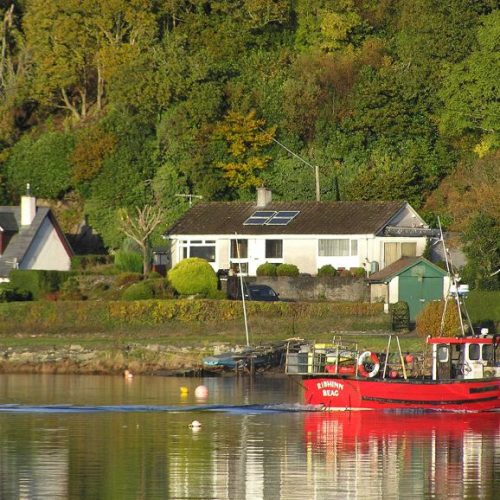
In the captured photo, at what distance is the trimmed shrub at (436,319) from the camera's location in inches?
2790

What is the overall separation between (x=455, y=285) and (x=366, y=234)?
30430mm

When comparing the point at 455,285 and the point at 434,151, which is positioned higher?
the point at 434,151

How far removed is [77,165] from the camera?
10631 centimetres

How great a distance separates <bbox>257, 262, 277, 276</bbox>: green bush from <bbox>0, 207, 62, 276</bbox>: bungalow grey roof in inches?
526

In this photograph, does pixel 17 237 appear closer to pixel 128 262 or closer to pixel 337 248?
pixel 128 262

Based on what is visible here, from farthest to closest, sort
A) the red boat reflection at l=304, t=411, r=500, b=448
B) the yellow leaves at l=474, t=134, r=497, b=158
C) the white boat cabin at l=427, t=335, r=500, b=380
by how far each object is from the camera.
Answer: the yellow leaves at l=474, t=134, r=497, b=158
the white boat cabin at l=427, t=335, r=500, b=380
the red boat reflection at l=304, t=411, r=500, b=448

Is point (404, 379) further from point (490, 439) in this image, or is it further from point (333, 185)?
point (333, 185)

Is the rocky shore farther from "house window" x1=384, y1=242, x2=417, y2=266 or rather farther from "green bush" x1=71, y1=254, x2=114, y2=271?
"house window" x1=384, y1=242, x2=417, y2=266

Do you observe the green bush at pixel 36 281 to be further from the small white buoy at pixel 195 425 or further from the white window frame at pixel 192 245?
the small white buoy at pixel 195 425

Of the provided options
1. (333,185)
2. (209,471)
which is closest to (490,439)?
(209,471)

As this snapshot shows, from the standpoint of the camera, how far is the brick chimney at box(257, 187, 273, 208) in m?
94.5

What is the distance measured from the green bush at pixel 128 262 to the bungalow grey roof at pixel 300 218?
103 inches

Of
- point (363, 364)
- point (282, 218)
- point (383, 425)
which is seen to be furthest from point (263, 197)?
point (383, 425)

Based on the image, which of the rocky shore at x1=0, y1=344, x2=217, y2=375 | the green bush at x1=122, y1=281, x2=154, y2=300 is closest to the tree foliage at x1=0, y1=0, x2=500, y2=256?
the green bush at x1=122, y1=281, x2=154, y2=300
